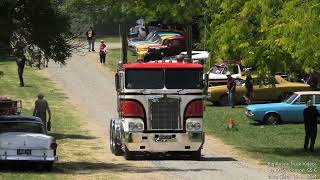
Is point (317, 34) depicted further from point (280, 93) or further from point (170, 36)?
point (170, 36)

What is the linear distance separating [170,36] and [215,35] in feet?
98.1

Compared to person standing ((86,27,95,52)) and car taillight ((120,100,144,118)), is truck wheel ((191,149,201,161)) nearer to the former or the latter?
car taillight ((120,100,144,118))

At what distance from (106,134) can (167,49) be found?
77.5 ft

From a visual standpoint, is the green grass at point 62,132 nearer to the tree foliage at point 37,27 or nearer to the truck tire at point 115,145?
the truck tire at point 115,145

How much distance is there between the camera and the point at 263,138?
3419cm

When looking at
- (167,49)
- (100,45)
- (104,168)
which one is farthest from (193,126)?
(100,45)

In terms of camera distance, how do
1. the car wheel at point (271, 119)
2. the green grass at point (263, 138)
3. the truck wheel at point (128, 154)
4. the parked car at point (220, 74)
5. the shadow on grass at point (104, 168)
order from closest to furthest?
the shadow on grass at point (104, 168) < the truck wheel at point (128, 154) < the green grass at point (263, 138) < the car wheel at point (271, 119) < the parked car at point (220, 74)

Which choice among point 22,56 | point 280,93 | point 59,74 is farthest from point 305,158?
point 59,74

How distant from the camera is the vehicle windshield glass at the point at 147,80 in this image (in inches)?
1022

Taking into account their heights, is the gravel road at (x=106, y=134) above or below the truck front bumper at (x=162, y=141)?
below

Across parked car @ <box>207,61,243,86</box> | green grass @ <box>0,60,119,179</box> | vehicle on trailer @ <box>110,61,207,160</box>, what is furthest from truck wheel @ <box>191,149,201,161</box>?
parked car @ <box>207,61,243,86</box>

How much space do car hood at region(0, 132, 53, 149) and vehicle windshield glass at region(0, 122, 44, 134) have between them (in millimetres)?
395

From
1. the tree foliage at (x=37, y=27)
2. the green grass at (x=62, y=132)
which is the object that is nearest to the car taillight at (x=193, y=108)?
the green grass at (x=62, y=132)

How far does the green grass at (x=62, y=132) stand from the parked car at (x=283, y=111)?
7.54 meters
